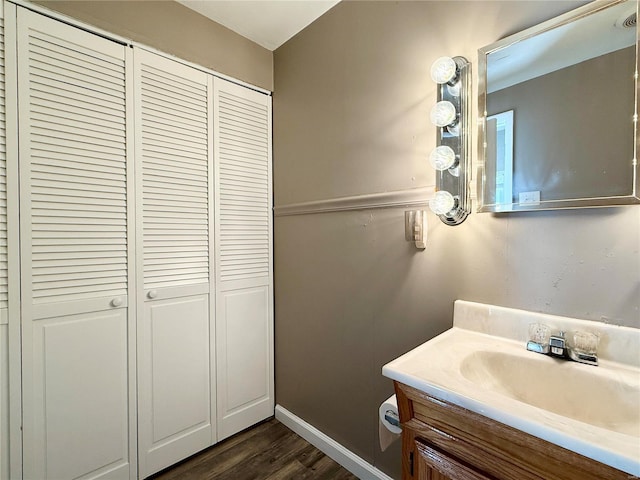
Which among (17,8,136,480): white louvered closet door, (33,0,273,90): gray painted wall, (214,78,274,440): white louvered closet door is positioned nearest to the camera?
(17,8,136,480): white louvered closet door

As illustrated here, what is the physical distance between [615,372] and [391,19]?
154 centimetres

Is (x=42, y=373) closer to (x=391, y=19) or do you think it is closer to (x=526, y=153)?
(x=526, y=153)

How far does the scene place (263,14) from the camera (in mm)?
1685

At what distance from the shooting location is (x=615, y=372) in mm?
818

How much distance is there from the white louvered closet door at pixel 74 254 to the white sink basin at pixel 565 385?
1.52 metres

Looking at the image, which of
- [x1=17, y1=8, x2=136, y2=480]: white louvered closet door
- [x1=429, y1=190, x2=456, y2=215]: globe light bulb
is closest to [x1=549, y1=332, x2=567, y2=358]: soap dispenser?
[x1=429, y1=190, x2=456, y2=215]: globe light bulb

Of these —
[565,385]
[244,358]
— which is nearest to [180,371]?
[244,358]

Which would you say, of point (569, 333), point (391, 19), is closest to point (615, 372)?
point (569, 333)

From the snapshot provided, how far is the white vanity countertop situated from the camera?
1.88 feet

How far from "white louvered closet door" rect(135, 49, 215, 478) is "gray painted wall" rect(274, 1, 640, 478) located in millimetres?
491

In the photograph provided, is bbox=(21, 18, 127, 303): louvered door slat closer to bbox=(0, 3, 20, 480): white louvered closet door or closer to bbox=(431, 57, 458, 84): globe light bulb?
bbox=(0, 3, 20, 480): white louvered closet door

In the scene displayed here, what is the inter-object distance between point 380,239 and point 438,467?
878 mm

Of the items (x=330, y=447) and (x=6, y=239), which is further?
(x=330, y=447)

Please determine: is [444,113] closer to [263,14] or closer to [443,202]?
[443,202]
